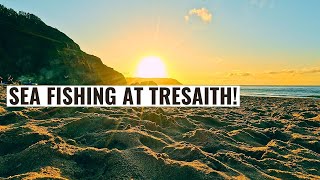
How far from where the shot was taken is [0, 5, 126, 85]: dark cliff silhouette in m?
33.8

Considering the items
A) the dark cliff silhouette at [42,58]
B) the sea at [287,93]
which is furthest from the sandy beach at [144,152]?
the sea at [287,93]

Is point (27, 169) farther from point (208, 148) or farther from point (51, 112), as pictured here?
point (51, 112)

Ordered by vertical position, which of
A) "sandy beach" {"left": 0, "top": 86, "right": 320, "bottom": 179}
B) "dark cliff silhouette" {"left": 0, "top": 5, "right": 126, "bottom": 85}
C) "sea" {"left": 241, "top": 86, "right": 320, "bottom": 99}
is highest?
"dark cliff silhouette" {"left": 0, "top": 5, "right": 126, "bottom": 85}

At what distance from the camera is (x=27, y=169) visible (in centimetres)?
420

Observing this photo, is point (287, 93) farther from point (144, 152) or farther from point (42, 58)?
point (144, 152)

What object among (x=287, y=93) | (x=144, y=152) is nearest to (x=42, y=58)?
(x=144, y=152)

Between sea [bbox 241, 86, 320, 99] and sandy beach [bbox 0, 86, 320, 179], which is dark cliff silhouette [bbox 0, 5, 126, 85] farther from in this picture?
sandy beach [bbox 0, 86, 320, 179]

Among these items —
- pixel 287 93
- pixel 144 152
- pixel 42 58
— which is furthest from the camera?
pixel 287 93

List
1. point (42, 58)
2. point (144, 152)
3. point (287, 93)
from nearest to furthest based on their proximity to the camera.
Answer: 1. point (144, 152)
2. point (42, 58)
3. point (287, 93)

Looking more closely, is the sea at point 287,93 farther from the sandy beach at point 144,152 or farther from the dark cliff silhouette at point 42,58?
the sandy beach at point 144,152

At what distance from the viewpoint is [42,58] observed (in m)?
37.9

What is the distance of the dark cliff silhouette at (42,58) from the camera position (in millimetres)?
33844

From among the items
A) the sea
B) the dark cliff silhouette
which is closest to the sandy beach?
the dark cliff silhouette

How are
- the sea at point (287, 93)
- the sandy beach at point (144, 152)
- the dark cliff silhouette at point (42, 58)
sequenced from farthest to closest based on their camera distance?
the sea at point (287, 93) < the dark cliff silhouette at point (42, 58) < the sandy beach at point (144, 152)
